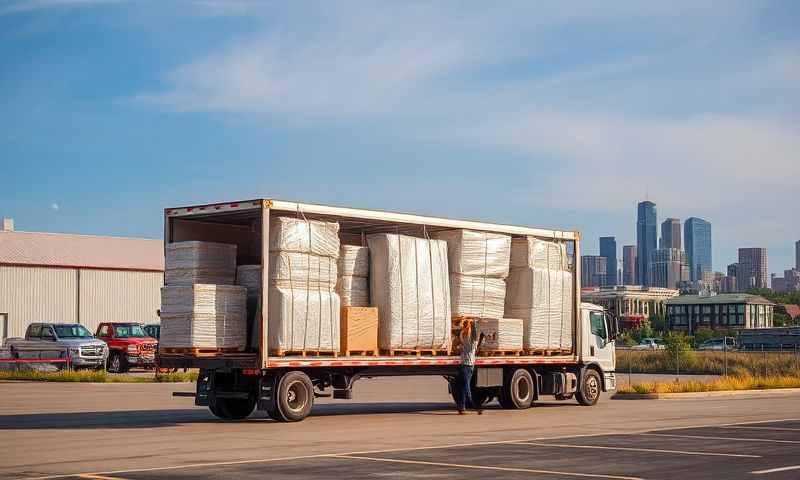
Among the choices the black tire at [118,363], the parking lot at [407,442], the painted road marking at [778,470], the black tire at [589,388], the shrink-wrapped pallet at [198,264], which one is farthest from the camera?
the black tire at [118,363]

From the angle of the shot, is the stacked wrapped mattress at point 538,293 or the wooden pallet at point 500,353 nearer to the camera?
the wooden pallet at point 500,353

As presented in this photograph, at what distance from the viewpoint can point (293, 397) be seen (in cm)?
2122

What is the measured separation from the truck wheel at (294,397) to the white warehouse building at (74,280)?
40.1 metres

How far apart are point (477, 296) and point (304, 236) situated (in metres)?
4.88

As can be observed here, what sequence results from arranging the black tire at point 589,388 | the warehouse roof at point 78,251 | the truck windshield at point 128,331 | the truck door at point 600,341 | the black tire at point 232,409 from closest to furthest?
the black tire at point 232,409
the black tire at point 589,388
the truck door at point 600,341
the truck windshield at point 128,331
the warehouse roof at point 78,251

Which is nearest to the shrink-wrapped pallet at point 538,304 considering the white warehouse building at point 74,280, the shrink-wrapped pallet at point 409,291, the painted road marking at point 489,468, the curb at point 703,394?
the shrink-wrapped pallet at point 409,291

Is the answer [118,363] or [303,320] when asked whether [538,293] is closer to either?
[303,320]

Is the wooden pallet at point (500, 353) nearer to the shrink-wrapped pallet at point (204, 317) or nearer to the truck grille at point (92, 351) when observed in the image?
the shrink-wrapped pallet at point (204, 317)

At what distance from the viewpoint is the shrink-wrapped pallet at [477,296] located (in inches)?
947

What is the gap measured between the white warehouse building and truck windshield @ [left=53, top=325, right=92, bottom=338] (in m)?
14.3

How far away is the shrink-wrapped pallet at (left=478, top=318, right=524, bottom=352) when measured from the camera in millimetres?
24453

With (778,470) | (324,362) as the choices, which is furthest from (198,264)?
(778,470)

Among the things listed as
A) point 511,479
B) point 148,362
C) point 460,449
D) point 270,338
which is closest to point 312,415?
point 270,338

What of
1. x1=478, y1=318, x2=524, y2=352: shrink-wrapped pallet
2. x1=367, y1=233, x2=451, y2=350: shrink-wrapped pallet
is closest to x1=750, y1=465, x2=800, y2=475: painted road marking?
x1=367, y1=233, x2=451, y2=350: shrink-wrapped pallet
